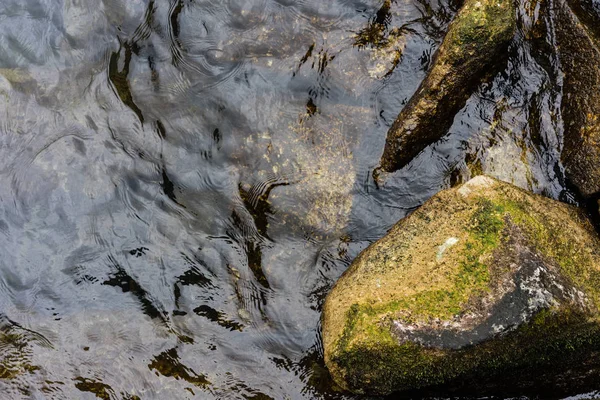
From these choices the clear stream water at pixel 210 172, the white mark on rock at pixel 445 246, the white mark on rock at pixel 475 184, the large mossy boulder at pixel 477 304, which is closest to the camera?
the large mossy boulder at pixel 477 304

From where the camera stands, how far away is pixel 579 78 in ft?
13.7

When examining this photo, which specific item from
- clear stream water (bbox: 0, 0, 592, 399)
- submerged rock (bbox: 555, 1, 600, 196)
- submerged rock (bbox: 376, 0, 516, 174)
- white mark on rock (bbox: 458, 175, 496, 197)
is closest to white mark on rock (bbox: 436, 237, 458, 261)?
white mark on rock (bbox: 458, 175, 496, 197)

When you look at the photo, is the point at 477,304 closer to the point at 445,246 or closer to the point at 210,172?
the point at 445,246

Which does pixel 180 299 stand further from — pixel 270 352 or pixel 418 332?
pixel 418 332

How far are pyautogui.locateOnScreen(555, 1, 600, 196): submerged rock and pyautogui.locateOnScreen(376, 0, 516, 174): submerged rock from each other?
0.46 meters

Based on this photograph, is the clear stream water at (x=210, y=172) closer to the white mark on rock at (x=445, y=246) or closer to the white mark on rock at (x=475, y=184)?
the white mark on rock at (x=475, y=184)

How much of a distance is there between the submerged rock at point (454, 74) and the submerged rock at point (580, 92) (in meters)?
0.46

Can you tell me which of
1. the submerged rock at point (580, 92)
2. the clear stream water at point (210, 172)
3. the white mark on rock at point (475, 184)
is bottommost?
the clear stream water at point (210, 172)

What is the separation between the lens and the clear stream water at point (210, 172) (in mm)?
4258

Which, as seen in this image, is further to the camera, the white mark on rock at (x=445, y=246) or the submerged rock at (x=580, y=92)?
the submerged rock at (x=580, y=92)

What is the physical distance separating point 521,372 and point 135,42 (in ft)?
13.3

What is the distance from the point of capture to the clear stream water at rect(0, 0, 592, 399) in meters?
4.26

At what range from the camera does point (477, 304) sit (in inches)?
137

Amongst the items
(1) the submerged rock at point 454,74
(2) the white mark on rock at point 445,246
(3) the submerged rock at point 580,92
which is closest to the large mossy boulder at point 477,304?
(2) the white mark on rock at point 445,246
